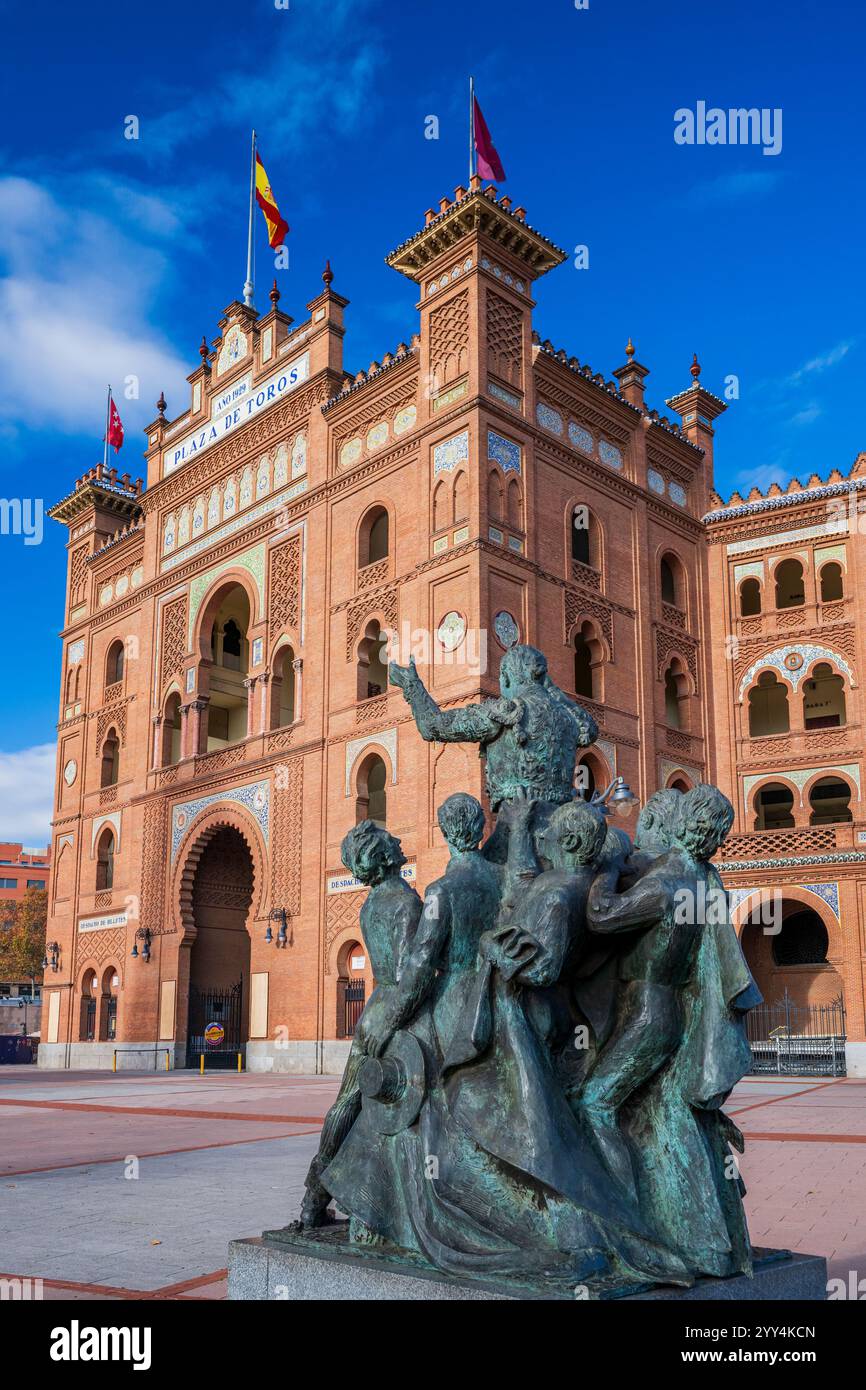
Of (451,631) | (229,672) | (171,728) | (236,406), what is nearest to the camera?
(451,631)

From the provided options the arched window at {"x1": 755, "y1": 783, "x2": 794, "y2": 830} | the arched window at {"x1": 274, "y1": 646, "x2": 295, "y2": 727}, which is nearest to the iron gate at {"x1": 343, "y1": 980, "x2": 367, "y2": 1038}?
the arched window at {"x1": 274, "y1": 646, "x2": 295, "y2": 727}

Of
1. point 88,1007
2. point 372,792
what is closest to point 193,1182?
point 372,792

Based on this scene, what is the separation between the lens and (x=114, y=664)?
3312cm

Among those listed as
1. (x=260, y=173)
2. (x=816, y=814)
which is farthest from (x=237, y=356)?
(x=816, y=814)

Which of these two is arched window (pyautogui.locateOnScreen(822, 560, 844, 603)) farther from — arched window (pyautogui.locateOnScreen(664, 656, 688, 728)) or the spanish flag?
the spanish flag

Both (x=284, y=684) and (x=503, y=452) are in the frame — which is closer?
(x=503, y=452)

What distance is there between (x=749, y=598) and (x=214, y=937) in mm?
14494

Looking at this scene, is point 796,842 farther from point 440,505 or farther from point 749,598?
point 440,505

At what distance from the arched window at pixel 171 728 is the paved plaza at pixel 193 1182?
43.5 ft

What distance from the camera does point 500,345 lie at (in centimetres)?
2231

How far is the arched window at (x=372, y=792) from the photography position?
22906mm

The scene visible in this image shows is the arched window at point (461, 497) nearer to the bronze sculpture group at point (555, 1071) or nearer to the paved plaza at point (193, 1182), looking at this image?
the paved plaza at point (193, 1182)

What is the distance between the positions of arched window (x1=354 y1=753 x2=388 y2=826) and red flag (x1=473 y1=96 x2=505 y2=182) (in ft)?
35.5
